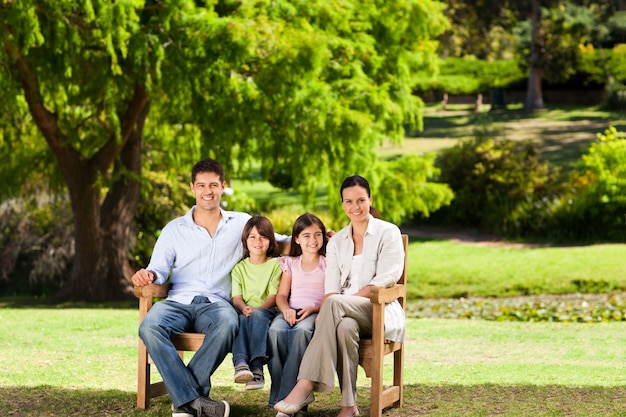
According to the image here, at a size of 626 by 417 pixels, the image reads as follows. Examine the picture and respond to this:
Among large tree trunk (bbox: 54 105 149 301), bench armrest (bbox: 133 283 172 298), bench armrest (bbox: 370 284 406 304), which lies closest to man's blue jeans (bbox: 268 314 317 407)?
bench armrest (bbox: 370 284 406 304)

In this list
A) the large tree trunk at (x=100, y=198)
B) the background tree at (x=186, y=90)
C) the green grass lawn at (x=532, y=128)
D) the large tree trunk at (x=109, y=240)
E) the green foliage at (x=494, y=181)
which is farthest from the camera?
the green grass lawn at (x=532, y=128)

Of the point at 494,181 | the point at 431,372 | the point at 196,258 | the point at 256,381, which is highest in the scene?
the point at 494,181

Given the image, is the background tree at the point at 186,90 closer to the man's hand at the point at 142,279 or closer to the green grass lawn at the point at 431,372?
the green grass lawn at the point at 431,372

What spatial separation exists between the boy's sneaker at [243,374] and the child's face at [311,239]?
2.51ft

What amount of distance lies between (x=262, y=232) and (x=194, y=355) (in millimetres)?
799

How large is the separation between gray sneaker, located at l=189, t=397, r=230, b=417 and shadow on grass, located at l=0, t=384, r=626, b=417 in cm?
36

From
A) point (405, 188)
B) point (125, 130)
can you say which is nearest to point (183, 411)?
point (125, 130)

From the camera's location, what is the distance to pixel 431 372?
6.82 m

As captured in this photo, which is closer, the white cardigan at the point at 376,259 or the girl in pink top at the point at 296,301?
the girl in pink top at the point at 296,301

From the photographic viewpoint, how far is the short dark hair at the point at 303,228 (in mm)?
5324

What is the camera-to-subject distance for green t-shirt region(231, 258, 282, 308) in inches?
212

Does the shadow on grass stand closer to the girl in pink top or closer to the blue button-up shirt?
the girl in pink top

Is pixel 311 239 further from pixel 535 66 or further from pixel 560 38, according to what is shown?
pixel 560 38

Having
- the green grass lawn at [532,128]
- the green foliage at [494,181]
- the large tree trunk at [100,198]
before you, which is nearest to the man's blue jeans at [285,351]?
the large tree trunk at [100,198]
